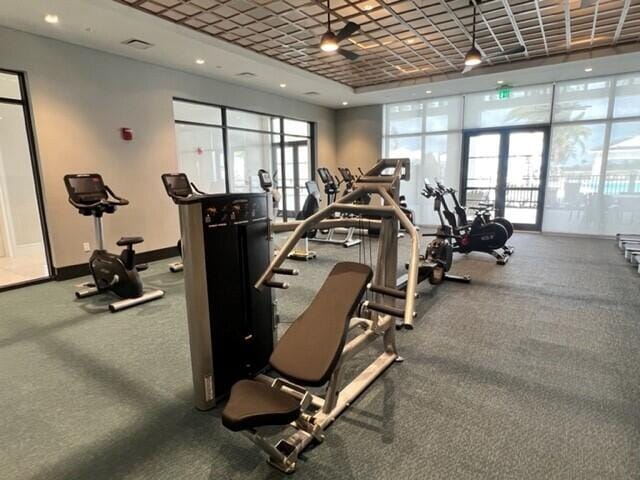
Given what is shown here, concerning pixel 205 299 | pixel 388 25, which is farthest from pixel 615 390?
pixel 388 25

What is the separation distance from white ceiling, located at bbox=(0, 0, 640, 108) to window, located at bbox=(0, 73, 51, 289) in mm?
989

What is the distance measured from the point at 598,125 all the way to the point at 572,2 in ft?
13.4

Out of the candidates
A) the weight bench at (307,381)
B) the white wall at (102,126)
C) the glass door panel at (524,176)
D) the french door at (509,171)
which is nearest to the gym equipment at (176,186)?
the white wall at (102,126)

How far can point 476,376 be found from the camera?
8.30 feet

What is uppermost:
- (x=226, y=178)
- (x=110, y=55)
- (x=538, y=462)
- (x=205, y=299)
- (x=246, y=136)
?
(x=110, y=55)

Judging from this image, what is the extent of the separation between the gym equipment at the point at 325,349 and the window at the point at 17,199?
172 inches

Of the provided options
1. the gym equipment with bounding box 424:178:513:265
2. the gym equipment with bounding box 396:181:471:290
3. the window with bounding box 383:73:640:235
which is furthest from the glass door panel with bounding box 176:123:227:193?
the window with bounding box 383:73:640:235

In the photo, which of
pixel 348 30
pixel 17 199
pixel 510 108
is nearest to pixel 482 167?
pixel 510 108

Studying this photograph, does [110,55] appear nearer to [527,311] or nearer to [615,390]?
[527,311]

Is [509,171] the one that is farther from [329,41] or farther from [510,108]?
[329,41]

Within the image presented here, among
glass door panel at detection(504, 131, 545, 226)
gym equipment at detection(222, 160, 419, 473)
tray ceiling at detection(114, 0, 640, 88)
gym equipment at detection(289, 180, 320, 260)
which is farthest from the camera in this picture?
glass door panel at detection(504, 131, 545, 226)

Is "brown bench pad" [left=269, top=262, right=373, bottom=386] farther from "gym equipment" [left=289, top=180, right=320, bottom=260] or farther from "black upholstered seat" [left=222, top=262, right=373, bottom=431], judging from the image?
"gym equipment" [left=289, top=180, right=320, bottom=260]

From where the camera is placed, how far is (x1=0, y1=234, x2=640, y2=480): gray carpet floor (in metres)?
1.77

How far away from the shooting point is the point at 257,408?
1.57m
